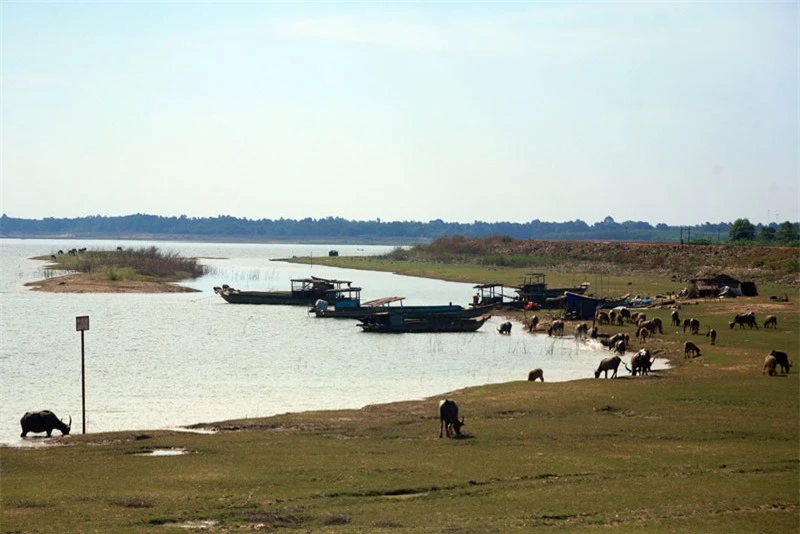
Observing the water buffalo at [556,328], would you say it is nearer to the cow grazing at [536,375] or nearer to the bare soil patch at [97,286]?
the cow grazing at [536,375]

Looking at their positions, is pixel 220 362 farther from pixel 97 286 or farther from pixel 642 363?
pixel 97 286

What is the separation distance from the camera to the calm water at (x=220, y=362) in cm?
3306

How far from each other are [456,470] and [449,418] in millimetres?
4106

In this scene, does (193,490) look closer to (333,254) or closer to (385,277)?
(385,277)

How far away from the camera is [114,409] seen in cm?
3209

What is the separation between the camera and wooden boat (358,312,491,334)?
203ft

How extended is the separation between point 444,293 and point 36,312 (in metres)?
39.3

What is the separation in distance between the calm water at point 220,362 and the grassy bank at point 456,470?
4.55 metres

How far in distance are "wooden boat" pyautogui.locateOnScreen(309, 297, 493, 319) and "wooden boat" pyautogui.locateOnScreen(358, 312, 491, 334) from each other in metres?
1.28

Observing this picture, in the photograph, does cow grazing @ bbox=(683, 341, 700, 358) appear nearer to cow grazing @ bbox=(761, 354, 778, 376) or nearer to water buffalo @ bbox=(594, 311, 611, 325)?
cow grazing @ bbox=(761, 354, 778, 376)

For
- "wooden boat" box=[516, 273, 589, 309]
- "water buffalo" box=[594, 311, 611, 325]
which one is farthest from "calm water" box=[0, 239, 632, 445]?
"wooden boat" box=[516, 273, 589, 309]

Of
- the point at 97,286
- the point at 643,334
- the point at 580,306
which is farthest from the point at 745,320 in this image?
the point at 97,286

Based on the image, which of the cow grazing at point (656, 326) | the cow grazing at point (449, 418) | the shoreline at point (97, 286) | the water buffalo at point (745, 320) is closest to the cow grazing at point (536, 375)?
the cow grazing at point (449, 418)

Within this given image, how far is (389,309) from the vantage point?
212 ft
